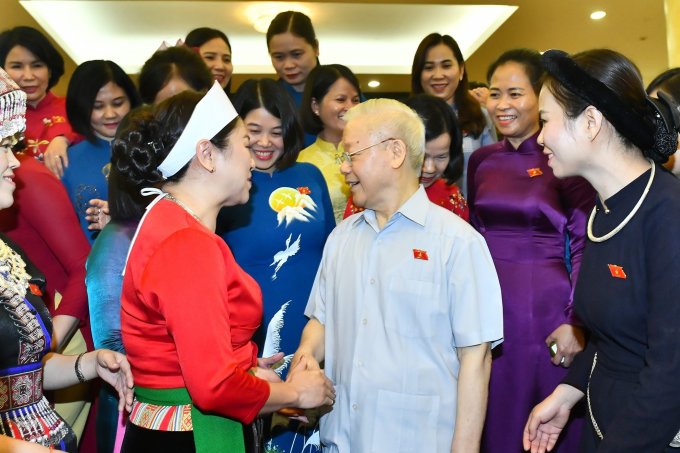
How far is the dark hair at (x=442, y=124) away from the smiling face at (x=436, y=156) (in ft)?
0.08

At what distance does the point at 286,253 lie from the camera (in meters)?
2.89

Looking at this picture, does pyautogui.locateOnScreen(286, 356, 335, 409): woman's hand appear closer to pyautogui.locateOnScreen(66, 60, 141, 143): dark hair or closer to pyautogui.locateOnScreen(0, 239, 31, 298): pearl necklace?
pyautogui.locateOnScreen(0, 239, 31, 298): pearl necklace

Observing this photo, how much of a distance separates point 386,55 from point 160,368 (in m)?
8.46

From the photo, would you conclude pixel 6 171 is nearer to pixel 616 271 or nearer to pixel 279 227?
pixel 279 227

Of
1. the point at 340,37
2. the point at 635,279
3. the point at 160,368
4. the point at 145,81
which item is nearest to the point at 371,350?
the point at 160,368

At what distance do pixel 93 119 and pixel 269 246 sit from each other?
3.58 ft

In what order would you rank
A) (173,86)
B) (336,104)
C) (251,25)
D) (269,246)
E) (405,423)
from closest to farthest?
(405,423), (269,246), (173,86), (336,104), (251,25)

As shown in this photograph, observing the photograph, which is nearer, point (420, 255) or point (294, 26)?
point (420, 255)

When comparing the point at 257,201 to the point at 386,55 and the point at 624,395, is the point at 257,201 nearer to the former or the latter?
the point at 624,395

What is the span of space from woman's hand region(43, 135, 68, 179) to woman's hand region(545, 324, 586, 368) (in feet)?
7.64

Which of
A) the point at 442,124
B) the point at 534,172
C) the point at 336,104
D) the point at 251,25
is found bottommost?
the point at 534,172

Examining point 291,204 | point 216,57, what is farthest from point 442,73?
point 291,204

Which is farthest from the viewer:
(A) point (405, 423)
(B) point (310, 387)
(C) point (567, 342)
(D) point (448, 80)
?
(D) point (448, 80)

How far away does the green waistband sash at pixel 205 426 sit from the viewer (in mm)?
1761
